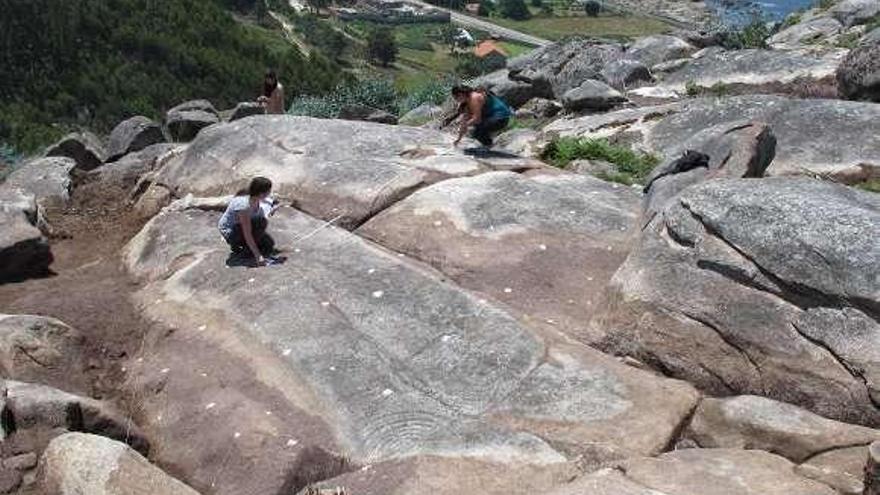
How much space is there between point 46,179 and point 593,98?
49.1 ft

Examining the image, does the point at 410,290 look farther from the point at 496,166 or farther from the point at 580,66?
the point at 580,66

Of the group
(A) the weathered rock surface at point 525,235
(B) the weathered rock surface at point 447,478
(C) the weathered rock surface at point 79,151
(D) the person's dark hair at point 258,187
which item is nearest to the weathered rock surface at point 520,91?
(C) the weathered rock surface at point 79,151

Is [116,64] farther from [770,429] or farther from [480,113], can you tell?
[770,429]

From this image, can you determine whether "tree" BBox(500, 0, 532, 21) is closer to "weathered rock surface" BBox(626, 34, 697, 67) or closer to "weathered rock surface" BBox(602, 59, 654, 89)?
"weathered rock surface" BBox(626, 34, 697, 67)

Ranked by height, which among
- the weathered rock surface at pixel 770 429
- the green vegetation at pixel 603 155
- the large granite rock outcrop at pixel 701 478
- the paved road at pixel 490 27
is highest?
the large granite rock outcrop at pixel 701 478

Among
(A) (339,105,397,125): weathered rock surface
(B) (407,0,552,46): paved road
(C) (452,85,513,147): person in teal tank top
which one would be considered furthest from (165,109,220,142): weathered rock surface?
(B) (407,0,552,46): paved road

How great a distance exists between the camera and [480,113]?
19938 millimetres

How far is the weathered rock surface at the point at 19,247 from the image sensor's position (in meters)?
17.7

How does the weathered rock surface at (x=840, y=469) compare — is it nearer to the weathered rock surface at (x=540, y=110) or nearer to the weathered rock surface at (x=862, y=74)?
the weathered rock surface at (x=862, y=74)

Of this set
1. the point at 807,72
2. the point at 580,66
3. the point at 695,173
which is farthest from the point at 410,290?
the point at 580,66

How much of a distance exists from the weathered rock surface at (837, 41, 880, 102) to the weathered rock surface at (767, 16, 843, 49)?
1326 centimetres

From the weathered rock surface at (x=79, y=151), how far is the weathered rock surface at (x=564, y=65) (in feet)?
46.4

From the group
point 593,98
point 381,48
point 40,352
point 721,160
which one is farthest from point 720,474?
point 381,48

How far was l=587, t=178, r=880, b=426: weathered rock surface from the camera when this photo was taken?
12000 mm
